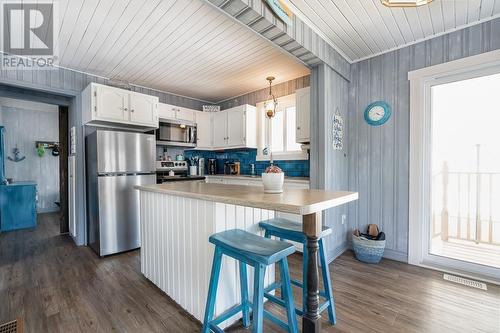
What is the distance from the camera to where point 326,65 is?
255cm

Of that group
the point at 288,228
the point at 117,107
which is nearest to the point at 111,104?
the point at 117,107

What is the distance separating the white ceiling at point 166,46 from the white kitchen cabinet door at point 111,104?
34 centimetres

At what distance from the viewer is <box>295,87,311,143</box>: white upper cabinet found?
3072 millimetres

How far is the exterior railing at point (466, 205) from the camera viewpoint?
7.55 ft

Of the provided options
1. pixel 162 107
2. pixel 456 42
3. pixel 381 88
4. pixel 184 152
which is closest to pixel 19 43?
pixel 162 107

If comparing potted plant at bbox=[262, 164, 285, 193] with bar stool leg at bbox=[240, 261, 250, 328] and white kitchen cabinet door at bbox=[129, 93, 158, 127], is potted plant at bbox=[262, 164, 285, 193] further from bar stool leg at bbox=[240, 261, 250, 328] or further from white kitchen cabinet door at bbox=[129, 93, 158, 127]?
white kitchen cabinet door at bbox=[129, 93, 158, 127]

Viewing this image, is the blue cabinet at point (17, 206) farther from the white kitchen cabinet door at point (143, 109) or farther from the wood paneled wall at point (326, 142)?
the wood paneled wall at point (326, 142)

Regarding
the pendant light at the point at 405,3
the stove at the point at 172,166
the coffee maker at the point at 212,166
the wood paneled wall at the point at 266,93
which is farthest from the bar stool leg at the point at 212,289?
the coffee maker at the point at 212,166

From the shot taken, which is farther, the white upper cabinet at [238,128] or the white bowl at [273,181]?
the white upper cabinet at [238,128]

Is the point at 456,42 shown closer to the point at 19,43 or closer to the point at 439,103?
the point at 439,103

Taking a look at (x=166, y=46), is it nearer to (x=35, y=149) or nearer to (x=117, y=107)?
(x=117, y=107)

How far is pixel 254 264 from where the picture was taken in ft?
4.02

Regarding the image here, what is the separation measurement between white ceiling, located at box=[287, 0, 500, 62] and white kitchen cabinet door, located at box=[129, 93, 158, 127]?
2452 mm

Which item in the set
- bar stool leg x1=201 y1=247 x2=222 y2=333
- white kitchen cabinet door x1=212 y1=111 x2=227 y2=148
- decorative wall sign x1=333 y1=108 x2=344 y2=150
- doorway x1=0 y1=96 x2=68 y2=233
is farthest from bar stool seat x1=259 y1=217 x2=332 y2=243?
doorway x1=0 y1=96 x2=68 y2=233
